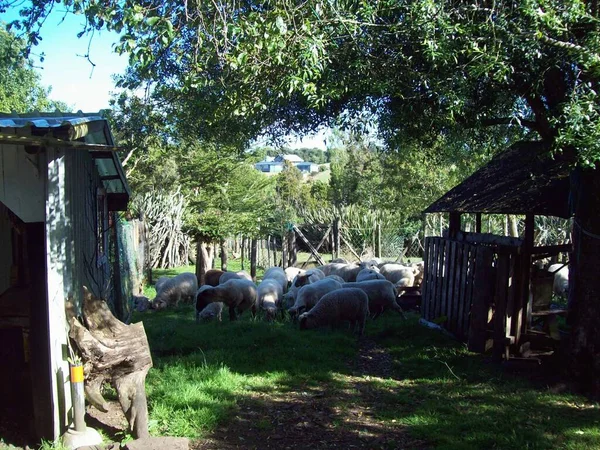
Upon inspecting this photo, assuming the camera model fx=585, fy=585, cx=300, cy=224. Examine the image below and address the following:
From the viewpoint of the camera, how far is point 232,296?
12.6m

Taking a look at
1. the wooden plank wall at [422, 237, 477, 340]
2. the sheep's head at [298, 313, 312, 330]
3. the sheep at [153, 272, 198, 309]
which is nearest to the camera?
the wooden plank wall at [422, 237, 477, 340]

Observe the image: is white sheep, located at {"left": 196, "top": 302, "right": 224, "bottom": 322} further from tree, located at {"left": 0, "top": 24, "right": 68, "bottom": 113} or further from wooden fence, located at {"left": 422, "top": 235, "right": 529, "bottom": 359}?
tree, located at {"left": 0, "top": 24, "right": 68, "bottom": 113}

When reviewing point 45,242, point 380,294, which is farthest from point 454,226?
point 45,242

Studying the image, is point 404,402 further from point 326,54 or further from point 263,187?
point 263,187

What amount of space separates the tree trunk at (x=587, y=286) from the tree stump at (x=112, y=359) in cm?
507

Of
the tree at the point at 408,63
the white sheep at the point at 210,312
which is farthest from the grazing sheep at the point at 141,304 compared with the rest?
the tree at the point at 408,63

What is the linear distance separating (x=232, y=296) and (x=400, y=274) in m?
5.13

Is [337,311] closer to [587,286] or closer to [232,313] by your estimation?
[232,313]

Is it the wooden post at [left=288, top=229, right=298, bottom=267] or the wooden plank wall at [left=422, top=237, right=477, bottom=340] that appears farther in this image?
the wooden post at [left=288, top=229, right=298, bottom=267]

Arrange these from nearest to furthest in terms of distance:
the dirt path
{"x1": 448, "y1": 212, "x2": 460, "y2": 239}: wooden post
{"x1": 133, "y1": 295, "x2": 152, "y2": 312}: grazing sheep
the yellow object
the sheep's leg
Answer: the yellow object
the dirt path
{"x1": 448, "y1": 212, "x2": 460, "y2": 239}: wooden post
the sheep's leg
{"x1": 133, "y1": 295, "x2": 152, "y2": 312}: grazing sheep

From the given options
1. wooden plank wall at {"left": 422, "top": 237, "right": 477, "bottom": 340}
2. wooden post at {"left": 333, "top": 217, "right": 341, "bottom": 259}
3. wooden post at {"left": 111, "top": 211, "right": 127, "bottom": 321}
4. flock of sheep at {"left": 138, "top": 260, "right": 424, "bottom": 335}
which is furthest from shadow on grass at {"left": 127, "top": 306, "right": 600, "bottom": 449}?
wooden post at {"left": 333, "top": 217, "right": 341, "bottom": 259}

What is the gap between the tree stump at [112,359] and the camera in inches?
214

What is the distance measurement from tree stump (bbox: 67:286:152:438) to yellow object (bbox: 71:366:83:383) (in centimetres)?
15

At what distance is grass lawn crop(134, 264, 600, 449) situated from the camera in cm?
600
